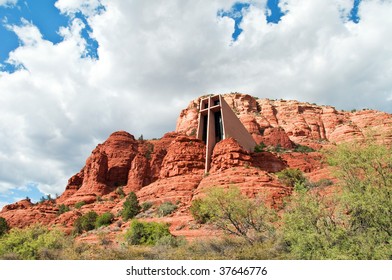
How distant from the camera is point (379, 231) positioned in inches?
452

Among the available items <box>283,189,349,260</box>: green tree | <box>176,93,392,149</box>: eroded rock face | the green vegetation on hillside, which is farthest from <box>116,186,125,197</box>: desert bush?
<box>283,189,349,260</box>: green tree

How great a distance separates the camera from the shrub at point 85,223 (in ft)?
115

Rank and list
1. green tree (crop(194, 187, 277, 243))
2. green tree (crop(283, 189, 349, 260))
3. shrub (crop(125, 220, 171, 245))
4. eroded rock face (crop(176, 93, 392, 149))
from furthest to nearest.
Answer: eroded rock face (crop(176, 93, 392, 149)) < shrub (crop(125, 220, 171, 245)) < green tree (crop(194, 187, 277, 243)) < green tree (crop(283, 189, 349, 260))

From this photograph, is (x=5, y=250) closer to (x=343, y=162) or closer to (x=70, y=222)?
(x=70, y=222)

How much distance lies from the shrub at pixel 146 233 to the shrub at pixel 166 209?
186 inches

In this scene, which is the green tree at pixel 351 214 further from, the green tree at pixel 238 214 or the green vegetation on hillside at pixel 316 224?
the green tree at pixel 238 214

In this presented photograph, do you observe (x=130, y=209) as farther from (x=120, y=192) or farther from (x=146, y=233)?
(x=120, y=192)

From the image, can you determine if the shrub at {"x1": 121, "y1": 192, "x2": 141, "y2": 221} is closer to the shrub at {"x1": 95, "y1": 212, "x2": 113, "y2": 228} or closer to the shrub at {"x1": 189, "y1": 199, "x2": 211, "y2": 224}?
the shrub at {"x1": 95, "y1": 212, "x2": 113, "y2": 228}

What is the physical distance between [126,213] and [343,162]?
2507 centimetres

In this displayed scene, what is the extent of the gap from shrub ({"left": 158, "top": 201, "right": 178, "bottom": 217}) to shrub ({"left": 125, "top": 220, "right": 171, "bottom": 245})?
15.5ft

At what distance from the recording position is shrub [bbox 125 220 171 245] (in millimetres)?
23523

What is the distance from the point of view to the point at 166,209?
3067 cm

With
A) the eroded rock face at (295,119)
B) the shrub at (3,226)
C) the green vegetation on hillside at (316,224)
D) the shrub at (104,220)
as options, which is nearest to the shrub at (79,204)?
the shrub at (3,226)

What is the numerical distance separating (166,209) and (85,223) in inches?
439
